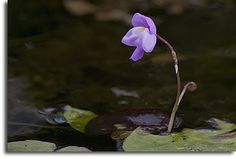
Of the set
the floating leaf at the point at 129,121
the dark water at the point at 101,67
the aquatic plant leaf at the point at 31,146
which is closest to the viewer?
the aquatic plant leaf at the point at 31,146

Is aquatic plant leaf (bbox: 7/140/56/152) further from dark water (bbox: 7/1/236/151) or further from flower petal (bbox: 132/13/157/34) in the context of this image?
flower petal (bbox: 132/13/157/34)

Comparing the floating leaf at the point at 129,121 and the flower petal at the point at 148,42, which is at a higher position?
the flower petal at the point at 148,42

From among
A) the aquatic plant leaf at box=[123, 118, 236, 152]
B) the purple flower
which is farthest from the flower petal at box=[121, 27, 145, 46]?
the aquatic plant leaf at box=[123, 118, 236, 152]

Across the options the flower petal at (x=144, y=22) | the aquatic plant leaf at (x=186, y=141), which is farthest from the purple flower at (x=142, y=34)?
the aquatic plant leaf at (x=186, y=141)

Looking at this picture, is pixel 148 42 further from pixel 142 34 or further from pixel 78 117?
pixel 78 117

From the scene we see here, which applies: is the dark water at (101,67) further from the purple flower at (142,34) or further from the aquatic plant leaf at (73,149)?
the purple flower at (142,34)

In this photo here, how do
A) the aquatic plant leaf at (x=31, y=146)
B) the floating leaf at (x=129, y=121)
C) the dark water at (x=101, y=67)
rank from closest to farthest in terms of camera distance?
the aquatic plant leaf at (x=31, y=146) → the floating leaf at (x=129, y=121) → the dark water at (x=101, y=67)
